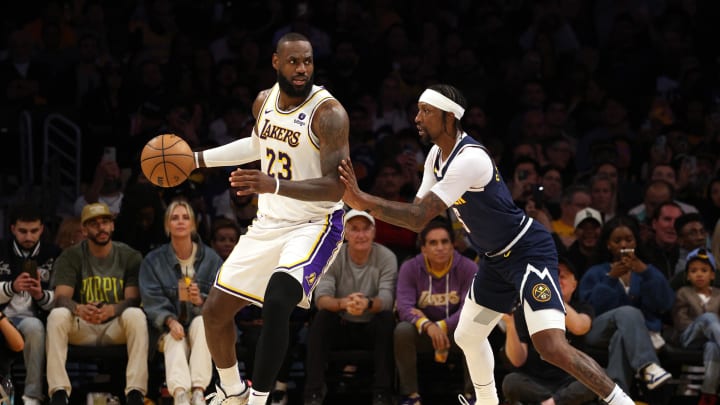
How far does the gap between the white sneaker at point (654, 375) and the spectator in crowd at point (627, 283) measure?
0.35 m

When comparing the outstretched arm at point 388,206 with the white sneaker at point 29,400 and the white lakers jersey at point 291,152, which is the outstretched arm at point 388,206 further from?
the white sneaker at point 29,400

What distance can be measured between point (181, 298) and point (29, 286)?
3.74 ft

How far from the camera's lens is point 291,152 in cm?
→ 653

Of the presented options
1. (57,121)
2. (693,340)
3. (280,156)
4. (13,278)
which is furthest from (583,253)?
(57,121)

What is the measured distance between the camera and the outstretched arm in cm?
630

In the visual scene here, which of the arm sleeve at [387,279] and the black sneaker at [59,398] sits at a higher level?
the arm sleeve at [387,279]

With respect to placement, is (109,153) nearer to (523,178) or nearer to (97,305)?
(97,305)

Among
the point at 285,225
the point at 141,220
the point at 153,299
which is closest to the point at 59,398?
the point at 153,299

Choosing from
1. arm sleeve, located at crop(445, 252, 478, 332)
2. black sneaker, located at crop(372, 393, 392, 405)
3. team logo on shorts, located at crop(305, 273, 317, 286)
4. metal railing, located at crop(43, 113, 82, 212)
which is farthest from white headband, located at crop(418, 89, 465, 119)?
metal railing, located at crop(43, 113, 82, 212)

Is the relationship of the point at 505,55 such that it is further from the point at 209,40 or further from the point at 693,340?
the point at 693,340

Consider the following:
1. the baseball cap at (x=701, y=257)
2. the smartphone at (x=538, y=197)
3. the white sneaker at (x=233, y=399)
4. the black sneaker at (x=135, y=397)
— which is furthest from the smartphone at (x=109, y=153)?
the baseball cap at (x=701, y=257)

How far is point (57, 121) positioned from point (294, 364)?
3815 mm

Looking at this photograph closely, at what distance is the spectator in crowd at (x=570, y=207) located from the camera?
33.7 ft

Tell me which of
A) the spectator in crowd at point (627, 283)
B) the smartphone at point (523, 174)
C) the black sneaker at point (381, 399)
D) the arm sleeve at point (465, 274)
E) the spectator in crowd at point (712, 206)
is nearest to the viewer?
the black sneaker at point (381, 399)
